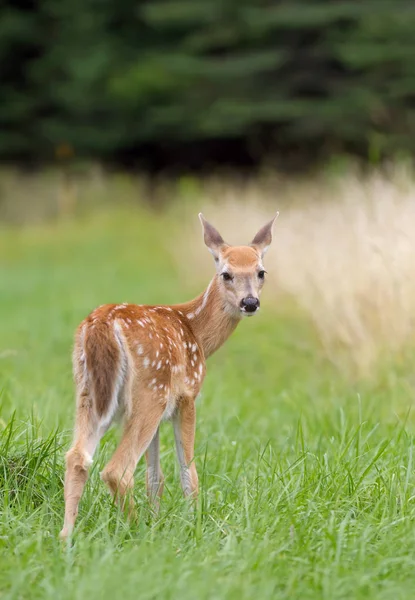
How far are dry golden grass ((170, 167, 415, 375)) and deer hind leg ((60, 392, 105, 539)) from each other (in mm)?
3623

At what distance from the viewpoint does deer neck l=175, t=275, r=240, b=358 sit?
15.3ft

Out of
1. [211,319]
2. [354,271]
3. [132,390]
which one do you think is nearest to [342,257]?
[354,271]

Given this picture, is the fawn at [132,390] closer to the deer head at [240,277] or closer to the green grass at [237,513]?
the deer head at [240,277]

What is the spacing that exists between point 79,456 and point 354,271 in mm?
4929

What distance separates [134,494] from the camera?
4.13m

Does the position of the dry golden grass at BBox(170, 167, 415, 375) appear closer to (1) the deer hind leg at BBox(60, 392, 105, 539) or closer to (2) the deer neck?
(2) the deer neck

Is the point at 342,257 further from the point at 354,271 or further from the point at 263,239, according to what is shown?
the point at 263,239

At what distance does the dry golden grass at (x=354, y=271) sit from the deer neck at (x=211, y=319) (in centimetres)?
269

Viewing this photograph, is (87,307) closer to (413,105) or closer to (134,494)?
(134,494)

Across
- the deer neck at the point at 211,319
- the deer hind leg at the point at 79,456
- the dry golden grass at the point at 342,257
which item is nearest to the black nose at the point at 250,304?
the deer neck at the point at 211,319

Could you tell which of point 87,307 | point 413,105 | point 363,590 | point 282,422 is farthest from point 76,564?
point 413,105

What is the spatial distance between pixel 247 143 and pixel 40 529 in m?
20.9

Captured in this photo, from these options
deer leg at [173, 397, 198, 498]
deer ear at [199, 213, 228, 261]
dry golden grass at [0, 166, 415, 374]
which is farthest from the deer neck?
dry golden grass at [0, 166, 415, 374]

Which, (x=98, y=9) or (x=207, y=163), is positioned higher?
(x=98, y=9)
